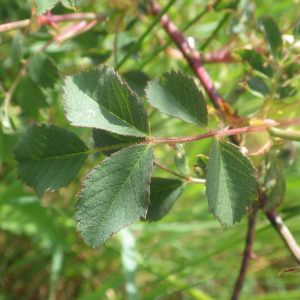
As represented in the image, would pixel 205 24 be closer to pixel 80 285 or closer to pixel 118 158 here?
pixel 118 158

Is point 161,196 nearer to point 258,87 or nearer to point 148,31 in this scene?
point 258,87

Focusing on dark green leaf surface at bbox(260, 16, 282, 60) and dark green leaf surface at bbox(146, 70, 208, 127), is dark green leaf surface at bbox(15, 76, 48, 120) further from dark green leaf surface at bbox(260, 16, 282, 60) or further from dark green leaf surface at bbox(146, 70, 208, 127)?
dark green leaf surface at bbox(260, 16, 282, 60)

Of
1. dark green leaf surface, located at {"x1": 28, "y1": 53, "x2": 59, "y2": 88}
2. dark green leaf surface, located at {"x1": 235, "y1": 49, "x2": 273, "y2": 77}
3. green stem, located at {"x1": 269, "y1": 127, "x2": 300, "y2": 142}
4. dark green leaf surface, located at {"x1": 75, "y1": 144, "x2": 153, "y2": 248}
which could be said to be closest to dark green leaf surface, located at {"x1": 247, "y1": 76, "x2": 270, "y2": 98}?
dark green leaf surface, located at {"x1": 235, "y1": 49, "x2": 273, "y2": 77}

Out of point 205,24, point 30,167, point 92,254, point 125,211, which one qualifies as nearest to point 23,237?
point 92,254

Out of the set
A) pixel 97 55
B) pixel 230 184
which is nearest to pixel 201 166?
pixel 230 184

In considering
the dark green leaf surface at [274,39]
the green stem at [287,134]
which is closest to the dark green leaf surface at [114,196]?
the green stem at [287,134]

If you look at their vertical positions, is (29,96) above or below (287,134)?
above
